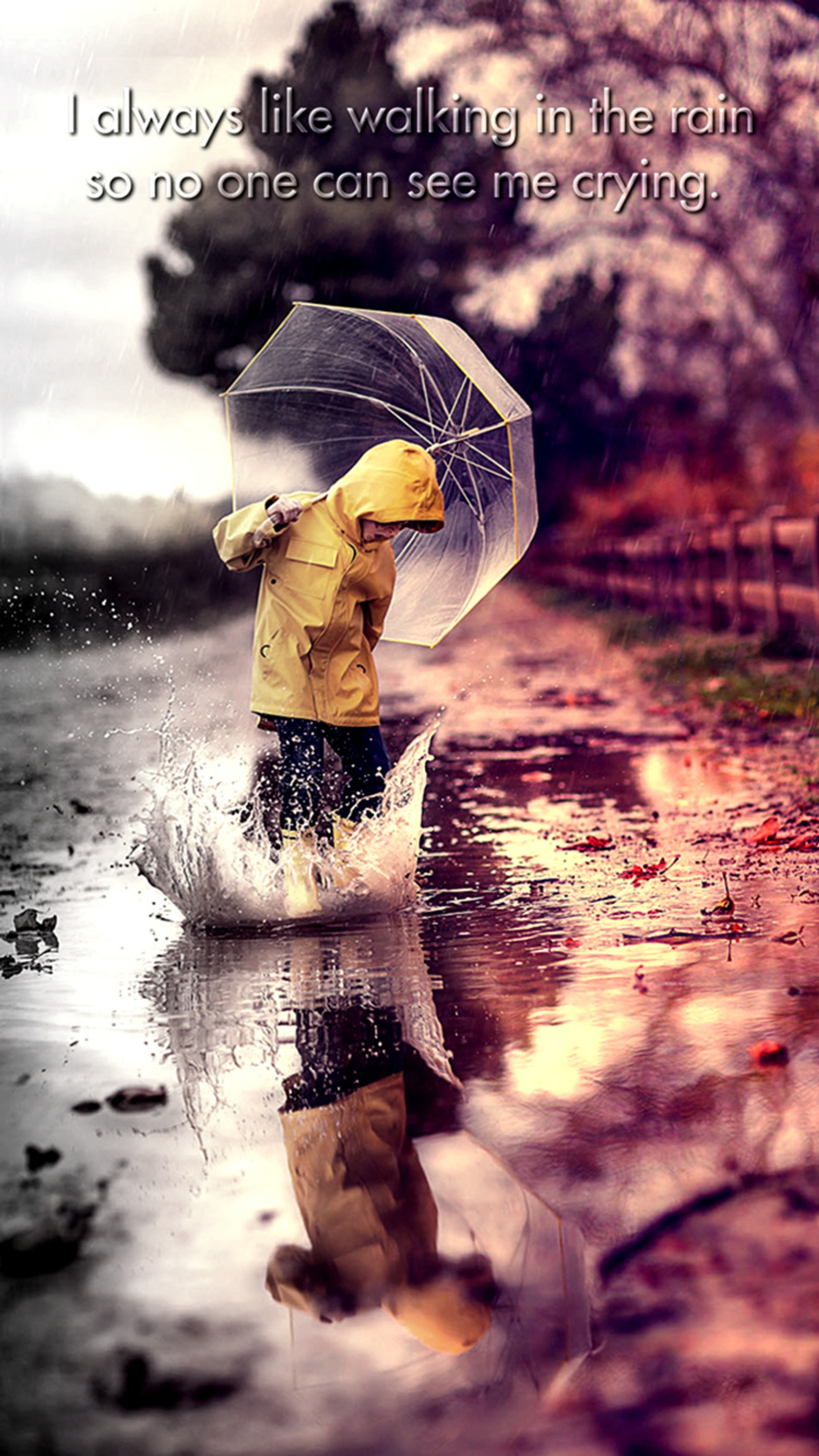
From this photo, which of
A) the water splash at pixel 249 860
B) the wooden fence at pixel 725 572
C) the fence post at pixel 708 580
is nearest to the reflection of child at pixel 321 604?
the water splash at pixel 249 860

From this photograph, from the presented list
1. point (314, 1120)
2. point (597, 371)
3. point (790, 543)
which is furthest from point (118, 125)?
point (314, 1120)

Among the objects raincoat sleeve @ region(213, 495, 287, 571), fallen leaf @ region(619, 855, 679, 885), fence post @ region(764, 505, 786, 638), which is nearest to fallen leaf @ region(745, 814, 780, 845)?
fallen leaf @ region(619, 855, 679, 885)

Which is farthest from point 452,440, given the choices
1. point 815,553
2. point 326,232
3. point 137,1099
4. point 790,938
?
point 326,232

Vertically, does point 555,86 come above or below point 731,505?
above

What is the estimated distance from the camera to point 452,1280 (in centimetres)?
279

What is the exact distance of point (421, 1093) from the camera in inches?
149

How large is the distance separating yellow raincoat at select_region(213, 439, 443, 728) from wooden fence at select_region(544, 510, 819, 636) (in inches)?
353

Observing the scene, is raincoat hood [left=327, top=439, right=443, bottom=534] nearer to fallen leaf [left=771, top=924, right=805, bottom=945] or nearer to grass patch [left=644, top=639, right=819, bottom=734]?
fallen leaf [left=771, top=924, right=805, bottom=945]

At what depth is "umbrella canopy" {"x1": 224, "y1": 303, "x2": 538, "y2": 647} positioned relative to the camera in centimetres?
606

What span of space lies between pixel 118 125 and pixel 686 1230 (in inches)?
830

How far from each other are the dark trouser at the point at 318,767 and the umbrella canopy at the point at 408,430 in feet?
1.89

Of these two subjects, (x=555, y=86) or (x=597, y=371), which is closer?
(x=555, y=86)

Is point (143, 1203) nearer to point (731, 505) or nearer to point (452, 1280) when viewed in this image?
point (452, 1280)

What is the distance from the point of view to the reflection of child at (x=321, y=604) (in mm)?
5352
